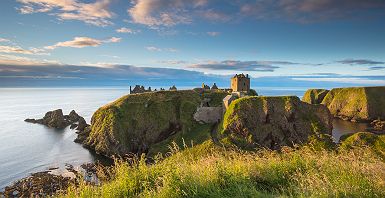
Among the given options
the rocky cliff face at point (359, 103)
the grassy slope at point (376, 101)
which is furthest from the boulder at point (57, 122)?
the grassy slope at point (376, 101)

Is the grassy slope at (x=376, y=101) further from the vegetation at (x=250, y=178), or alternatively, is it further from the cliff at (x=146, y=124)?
the vegetation at (x=250, y=178)

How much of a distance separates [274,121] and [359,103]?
118m

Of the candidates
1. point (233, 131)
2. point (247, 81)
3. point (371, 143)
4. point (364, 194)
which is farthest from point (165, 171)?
point (247, 81)

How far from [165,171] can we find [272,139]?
212 feet

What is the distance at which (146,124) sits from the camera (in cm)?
9150

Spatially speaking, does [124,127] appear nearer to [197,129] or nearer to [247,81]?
[197,129]

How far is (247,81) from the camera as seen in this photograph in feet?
405

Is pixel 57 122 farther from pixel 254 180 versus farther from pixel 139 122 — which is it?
pixel 254 180

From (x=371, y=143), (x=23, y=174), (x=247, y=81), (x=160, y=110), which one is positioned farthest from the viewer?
(x=247, y=81)

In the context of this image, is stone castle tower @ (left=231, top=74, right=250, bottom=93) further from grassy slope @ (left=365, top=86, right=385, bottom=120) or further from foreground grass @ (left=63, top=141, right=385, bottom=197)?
foreground grass @ (left=63, top=141, right=385, bottom=197)

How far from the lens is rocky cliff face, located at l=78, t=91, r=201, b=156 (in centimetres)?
A: 8681

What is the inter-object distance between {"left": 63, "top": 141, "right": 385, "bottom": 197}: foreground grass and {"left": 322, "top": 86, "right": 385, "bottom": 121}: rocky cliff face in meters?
167

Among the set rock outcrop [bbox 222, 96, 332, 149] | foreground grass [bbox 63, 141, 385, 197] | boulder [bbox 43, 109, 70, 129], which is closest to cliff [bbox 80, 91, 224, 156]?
rock outcrop [bbox 222, 96, 332, 149]

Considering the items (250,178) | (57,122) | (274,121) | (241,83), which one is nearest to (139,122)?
(274,121)
